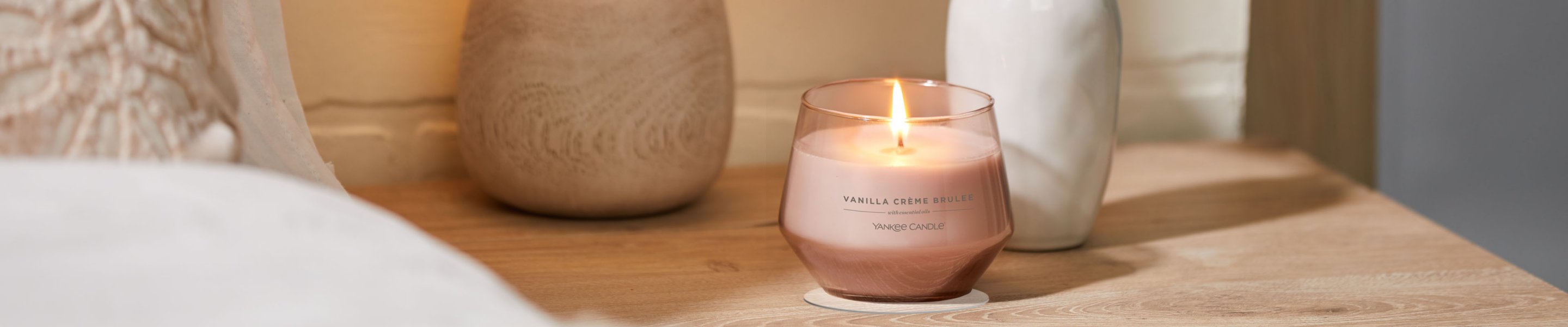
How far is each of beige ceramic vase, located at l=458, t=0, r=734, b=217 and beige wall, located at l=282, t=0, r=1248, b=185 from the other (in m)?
0.09

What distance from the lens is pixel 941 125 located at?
1.51 feet

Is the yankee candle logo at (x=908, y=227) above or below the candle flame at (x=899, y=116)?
below

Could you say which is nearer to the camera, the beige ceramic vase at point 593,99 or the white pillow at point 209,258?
the white pillow at point 209,258

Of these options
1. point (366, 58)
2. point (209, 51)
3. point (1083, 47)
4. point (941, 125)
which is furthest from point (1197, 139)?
point (209, 51)

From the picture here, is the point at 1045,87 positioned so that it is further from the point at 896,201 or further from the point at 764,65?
the point at 764,65

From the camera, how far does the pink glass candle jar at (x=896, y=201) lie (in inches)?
17.6

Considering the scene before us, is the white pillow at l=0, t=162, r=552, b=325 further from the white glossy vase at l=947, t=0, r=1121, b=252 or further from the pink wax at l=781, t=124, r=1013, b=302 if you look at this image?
the white glossy vase at l=947, t=0, r=1121, b=252

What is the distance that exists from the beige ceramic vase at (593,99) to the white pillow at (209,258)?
311 mm

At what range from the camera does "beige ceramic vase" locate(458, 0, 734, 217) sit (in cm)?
57

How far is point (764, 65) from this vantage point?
0.74 m

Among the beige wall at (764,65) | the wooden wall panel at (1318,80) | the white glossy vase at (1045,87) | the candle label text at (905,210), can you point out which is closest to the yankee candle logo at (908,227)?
the candle label text at (905,210)

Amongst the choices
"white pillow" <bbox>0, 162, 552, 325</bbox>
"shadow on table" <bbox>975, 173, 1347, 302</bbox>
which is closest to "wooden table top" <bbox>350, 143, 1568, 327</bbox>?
"shadow on table" <bbox>975, 173, 1347, 302</bbox>

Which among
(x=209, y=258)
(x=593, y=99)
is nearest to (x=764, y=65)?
(x=593, y=99)

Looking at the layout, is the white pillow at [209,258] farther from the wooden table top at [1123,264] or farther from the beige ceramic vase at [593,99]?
the beige ceramic vase at [593,99]
